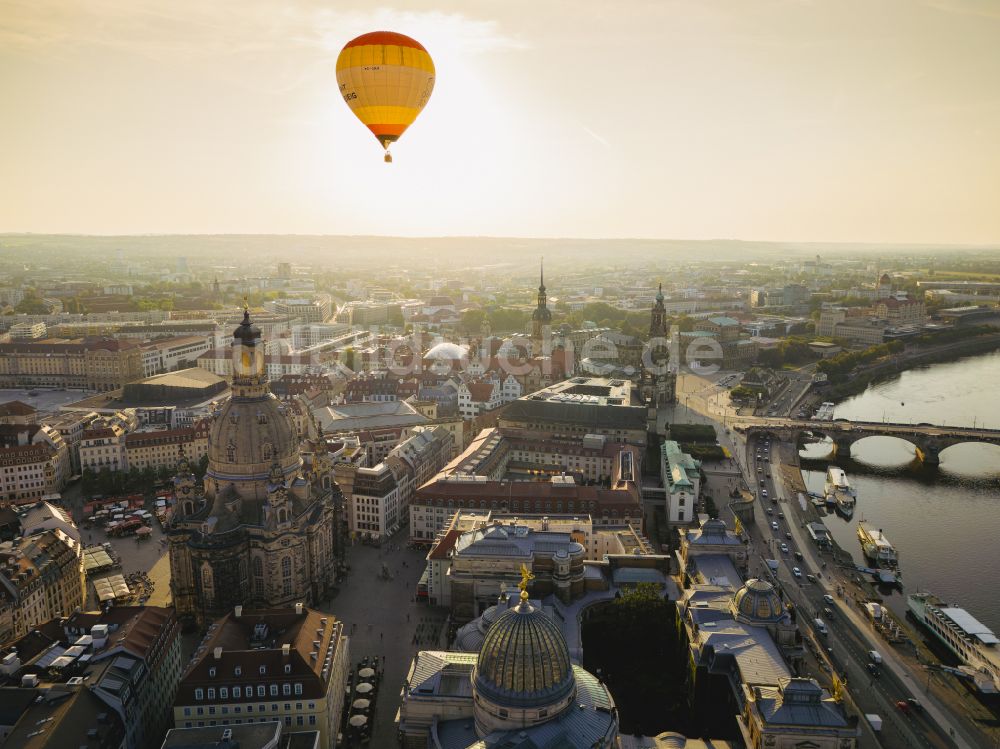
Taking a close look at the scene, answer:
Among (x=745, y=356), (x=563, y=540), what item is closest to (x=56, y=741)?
(x=563, y=540)

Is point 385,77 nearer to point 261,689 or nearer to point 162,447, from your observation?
point 261,689

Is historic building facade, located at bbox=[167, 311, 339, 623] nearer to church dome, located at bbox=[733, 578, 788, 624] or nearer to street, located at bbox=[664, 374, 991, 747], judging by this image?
Result: church dome, located at bbox=[733, 578, 788, 624]

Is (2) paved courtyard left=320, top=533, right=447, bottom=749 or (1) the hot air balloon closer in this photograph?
(2) paved courtyard left=320, top=533, right=447, bottom=749

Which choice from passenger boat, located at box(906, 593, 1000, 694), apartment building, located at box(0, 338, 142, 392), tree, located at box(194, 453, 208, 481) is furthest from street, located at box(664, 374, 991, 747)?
apartment building, located at box(0, 338, 142, 392)

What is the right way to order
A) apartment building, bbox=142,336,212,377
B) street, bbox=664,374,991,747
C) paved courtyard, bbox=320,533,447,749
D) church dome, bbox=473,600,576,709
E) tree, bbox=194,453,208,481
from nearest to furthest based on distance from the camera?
church dome, bbox=473,600,576,709, street, bbox=664,374,991,747, paved courtyard, bbox=320,533,447,749, tree, bbox=194,453,208,481, apartment building, bbox=142,336,212,377

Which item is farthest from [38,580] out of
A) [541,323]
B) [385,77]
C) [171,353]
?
[541,323]

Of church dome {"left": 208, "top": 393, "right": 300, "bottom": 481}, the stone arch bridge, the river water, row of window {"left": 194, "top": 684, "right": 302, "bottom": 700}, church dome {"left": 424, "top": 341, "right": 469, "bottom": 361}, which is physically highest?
church dome {"left": 208, "top": 393, "right": 300, "bottom": 481}
